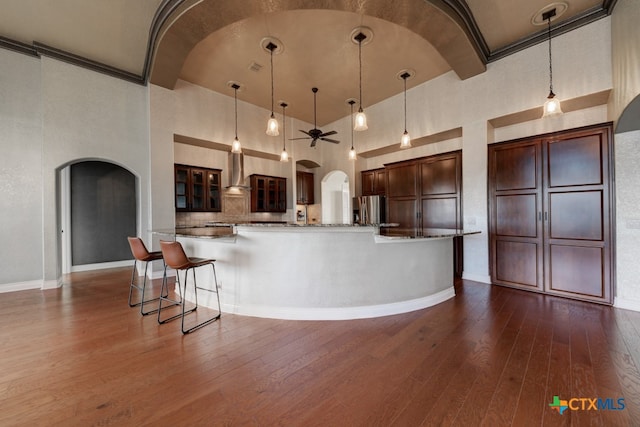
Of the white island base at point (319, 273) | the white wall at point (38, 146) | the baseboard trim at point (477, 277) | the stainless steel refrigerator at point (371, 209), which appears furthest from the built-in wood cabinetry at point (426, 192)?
the white wall at point (38, 146)

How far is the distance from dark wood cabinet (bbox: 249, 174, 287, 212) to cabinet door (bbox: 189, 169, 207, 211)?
1.11m

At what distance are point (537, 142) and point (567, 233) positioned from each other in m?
1.31

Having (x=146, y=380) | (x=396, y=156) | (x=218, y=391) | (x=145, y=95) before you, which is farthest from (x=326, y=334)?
(x=145, y=95)

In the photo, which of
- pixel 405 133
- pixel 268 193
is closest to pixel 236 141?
pixel 268 193

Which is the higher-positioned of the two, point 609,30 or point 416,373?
point 609,30

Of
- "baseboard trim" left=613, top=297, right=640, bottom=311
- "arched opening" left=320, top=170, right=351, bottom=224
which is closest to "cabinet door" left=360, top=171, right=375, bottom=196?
"arched opening" left=320, top=170, right=351, bottom=224

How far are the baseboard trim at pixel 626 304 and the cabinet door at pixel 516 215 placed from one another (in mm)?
686

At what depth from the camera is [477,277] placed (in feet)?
14.0

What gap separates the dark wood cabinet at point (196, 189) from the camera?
512 cm

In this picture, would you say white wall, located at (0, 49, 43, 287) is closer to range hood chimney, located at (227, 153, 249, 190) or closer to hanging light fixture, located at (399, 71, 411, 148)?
range hood chimney, located at (227, 153, 249, 190)

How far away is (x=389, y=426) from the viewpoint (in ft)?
4.66

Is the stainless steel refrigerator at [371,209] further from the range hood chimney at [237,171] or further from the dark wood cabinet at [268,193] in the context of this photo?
the range hood chimney at [237,171]

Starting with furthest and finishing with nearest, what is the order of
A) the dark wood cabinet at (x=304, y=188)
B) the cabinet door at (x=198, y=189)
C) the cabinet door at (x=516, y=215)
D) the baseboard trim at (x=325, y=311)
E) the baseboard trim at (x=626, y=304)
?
the dark wood cabinet at (x=304, y=188)
the cabinet door at (x=198, y=189)
the cabinet door at (x=516, y=215)
the baseboard trim at (x=626, y=304)
the baseboard trim at (x=325, y=311)

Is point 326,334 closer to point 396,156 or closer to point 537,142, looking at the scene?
point 537,142
